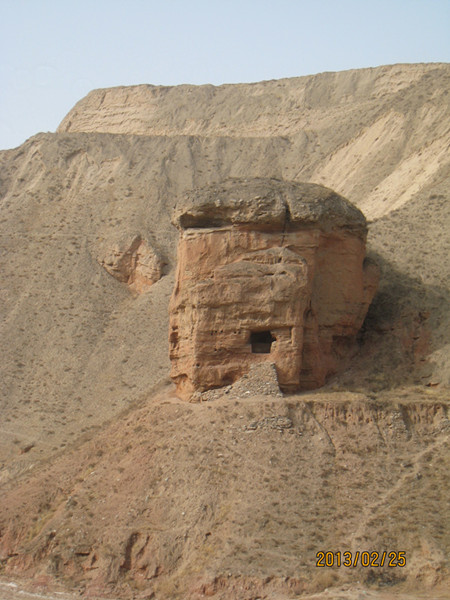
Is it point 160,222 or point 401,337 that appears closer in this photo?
point 401,337

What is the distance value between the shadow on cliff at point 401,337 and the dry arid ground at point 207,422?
68 millimetres

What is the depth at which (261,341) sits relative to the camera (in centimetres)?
2762

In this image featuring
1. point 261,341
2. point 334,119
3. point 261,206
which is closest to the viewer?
point 261,206

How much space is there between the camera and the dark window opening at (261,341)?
2734 centimetres

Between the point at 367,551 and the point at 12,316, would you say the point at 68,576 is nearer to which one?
the point at 367,551

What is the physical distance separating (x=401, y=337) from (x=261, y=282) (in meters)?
5.77

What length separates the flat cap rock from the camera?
27.4 metres

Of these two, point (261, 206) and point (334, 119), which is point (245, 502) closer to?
point (261, 206)

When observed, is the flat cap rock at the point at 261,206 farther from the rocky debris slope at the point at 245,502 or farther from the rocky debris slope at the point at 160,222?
the rocky debris slope at the point at 245,502

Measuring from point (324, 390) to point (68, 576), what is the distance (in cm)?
948
